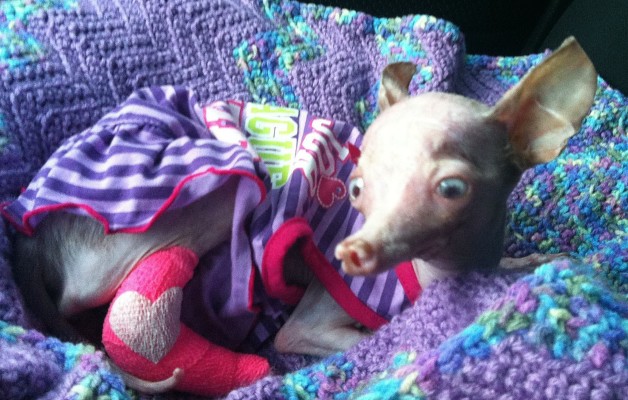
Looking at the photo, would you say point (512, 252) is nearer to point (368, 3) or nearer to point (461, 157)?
point (461, 157)

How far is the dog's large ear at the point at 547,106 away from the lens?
2.37 ft

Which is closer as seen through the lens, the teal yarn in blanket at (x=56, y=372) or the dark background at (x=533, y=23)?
the teal yarn in blanket at (x=56, y=372)

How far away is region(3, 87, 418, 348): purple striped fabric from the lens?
898 millimetres

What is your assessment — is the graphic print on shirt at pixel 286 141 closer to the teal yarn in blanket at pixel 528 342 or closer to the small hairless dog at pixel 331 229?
the small hairless dog at pixel 331 229

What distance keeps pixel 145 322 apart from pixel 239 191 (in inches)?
8.3

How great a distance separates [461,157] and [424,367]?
21cm

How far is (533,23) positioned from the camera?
157cm

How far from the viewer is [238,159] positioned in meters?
0.92

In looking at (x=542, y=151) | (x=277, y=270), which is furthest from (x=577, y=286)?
(x=277, y=270)

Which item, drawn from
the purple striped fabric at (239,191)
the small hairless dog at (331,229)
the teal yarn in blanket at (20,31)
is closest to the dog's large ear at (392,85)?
the small hairless dog at (331,229)

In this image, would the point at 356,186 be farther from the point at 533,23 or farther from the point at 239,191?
the point at 533,23

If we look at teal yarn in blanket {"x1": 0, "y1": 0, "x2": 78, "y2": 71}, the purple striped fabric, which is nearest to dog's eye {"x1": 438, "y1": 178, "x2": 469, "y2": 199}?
the purple striped fabric

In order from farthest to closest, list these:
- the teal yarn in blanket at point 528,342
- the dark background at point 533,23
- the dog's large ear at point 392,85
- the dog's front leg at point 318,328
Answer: the dark background at point 533,23, the dog's front leg at point 318,328, the dog's large ear at point 392,85, the teal yarn in blanket at point 528,342

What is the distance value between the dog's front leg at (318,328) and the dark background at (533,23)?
0.66m
